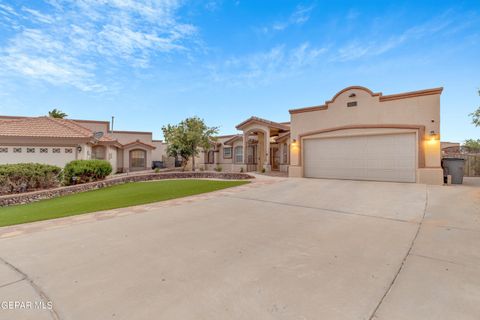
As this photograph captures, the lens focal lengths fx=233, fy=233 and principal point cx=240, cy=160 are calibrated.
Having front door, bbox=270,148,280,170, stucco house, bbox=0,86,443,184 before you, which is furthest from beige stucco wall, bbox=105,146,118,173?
front door, bbox=270,148,280,170

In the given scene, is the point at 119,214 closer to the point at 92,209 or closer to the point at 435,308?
the point at 92,209

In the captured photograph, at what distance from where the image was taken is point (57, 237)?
509 cm

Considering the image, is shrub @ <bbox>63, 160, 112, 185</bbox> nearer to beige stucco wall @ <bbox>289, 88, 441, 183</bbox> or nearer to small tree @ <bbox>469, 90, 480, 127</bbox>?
beige stucco wall @ <bbox>289, 88, 441, 183</bbox>

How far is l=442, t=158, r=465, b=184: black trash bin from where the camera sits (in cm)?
1181

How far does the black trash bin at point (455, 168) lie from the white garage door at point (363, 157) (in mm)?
1891

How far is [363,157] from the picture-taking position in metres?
13.3

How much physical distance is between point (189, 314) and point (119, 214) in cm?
569

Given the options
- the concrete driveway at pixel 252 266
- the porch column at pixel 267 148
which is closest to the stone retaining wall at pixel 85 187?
the porch column at pixel 267 148

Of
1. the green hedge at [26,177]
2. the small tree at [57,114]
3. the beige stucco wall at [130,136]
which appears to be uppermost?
the small tree at [57,114]

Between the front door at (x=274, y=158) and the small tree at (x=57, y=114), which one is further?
the small tree at (x=57, y=114)

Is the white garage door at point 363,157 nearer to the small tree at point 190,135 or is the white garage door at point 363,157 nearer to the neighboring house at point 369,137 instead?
the neighboring house at point 369,137

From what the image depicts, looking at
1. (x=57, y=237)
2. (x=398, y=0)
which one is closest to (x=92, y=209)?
(x=57, y=237)

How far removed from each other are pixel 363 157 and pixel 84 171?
55.0 feet

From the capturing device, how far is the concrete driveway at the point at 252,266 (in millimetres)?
2518
